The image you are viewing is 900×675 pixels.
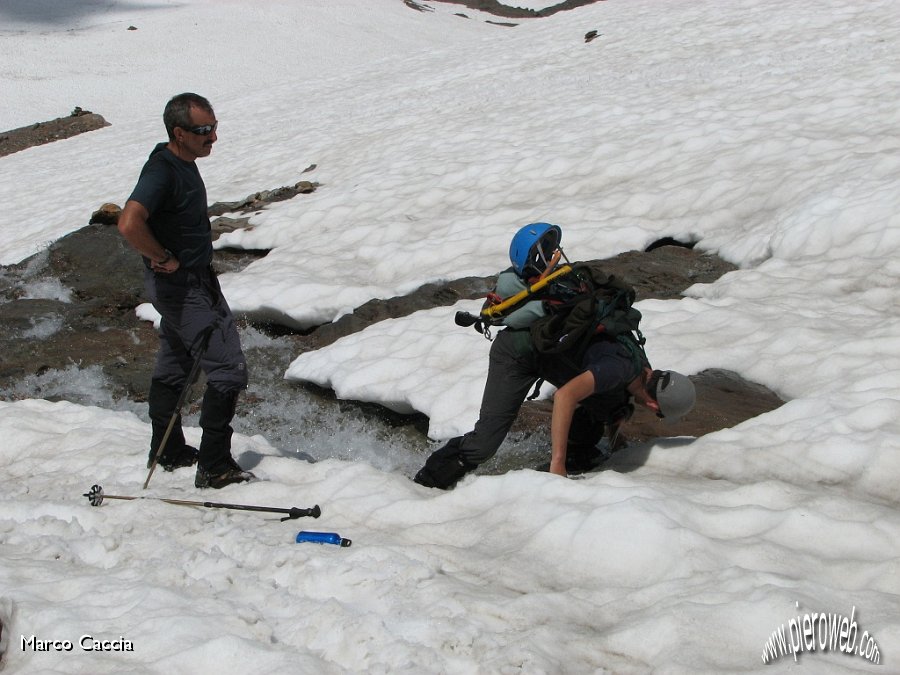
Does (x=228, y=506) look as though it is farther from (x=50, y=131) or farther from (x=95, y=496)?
(x=50, y=131)

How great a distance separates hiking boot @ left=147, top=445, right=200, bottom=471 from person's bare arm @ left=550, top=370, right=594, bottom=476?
7.99ft

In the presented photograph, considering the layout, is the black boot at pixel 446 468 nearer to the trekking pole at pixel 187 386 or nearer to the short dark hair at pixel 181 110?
the trekking pole at pixel 187 386

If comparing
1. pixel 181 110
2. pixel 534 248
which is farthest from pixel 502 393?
pixel 181 110

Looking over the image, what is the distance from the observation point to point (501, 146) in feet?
42.2

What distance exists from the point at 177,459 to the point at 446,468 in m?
1.89

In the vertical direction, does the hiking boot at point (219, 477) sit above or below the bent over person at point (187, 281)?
below

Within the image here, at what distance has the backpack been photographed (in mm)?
4531

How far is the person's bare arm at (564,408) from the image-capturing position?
14.7 ft

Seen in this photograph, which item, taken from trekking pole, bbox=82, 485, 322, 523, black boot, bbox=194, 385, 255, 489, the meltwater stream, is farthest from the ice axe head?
the meltwater stream

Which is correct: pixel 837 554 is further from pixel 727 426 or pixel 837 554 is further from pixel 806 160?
pixel 806 160

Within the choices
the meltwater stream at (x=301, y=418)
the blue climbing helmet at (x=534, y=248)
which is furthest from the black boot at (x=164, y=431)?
the blue climbing helmet at (x=534, y=248)

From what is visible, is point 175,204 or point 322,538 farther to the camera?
point 175,204

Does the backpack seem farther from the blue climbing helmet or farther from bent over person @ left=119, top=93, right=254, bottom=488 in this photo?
bent over person @ left=119, top=93, right=254, bottom=488

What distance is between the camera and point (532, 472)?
15.1 feet
